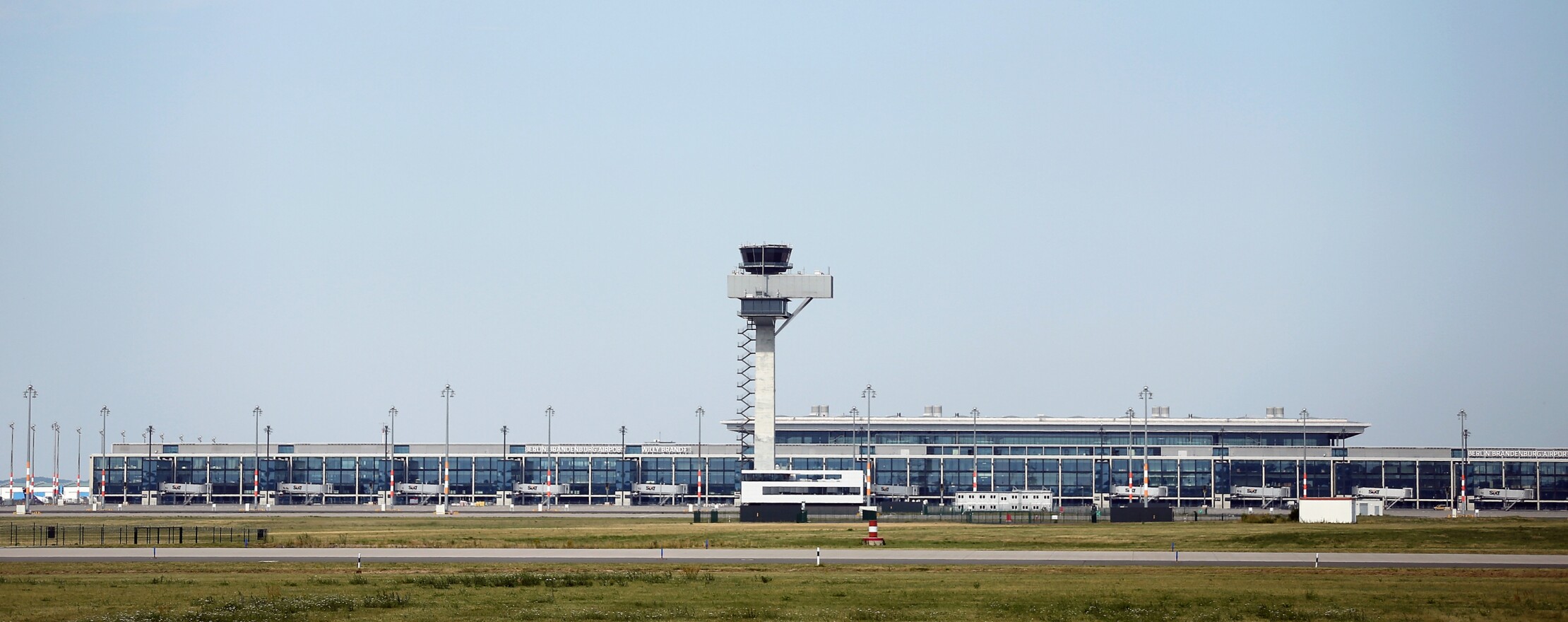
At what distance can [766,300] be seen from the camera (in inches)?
6673

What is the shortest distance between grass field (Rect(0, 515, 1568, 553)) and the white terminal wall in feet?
8.85

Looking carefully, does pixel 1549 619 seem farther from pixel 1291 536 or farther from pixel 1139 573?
pixel 1291 536

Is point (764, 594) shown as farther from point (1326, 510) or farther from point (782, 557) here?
point (1326, 510)

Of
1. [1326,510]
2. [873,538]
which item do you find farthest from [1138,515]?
[873,538]

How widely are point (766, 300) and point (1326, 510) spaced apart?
2582 inches

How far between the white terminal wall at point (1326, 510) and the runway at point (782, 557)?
46.5 m

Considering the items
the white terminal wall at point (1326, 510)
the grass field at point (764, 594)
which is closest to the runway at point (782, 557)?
the grass field at point (764, 594)

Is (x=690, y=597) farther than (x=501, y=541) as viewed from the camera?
No

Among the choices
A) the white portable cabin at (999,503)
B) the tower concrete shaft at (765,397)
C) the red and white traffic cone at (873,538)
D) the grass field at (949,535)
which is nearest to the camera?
the red and white traffic cone at (873,538)

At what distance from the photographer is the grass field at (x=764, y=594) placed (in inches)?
1859

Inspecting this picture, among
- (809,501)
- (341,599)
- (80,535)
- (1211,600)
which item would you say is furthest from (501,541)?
(809,501)

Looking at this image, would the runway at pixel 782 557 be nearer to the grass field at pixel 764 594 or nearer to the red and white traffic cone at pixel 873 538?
the red and white traffic cone at pixel 873 538

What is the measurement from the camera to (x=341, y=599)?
167ft

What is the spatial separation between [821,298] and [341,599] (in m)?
123
